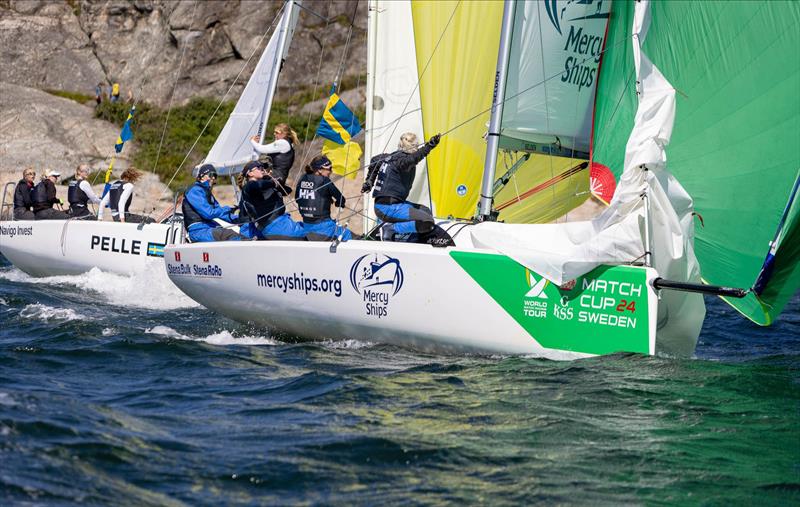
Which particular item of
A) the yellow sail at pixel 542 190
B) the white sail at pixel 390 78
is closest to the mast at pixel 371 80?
the white sail at pixel 390 78

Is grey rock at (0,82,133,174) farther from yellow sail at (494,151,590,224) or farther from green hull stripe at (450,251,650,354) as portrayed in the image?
green hull stripe at (450,251,650,354)

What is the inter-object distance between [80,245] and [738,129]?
8.94 metres

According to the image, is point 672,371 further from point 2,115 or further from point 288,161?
point 2,115

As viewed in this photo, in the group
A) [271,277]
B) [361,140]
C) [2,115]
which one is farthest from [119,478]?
[2,115]

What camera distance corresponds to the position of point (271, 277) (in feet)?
27.7

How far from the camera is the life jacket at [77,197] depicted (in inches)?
568

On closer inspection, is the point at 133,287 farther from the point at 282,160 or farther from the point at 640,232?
the point at 640,232

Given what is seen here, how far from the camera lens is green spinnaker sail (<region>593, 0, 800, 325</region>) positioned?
7434 mm

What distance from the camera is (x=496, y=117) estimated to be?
9.31 meters

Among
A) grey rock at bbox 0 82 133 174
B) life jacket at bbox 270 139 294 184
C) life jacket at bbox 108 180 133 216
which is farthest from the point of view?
grey rock at bbox 0 82 133 174

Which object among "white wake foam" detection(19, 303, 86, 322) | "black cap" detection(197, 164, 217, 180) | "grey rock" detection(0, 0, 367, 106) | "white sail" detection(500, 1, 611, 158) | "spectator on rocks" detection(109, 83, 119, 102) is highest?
"grey rock" detection(0, 0, 367, 106)

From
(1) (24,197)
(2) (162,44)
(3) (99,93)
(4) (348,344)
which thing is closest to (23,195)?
(1) (24,197)

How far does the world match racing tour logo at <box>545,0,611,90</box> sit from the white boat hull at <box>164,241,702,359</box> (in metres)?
3.30

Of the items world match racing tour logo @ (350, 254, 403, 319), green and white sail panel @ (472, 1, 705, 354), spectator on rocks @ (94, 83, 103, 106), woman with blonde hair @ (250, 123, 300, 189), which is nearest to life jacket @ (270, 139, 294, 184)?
woman with blonde hair @ (250, 123, 300, 189)
